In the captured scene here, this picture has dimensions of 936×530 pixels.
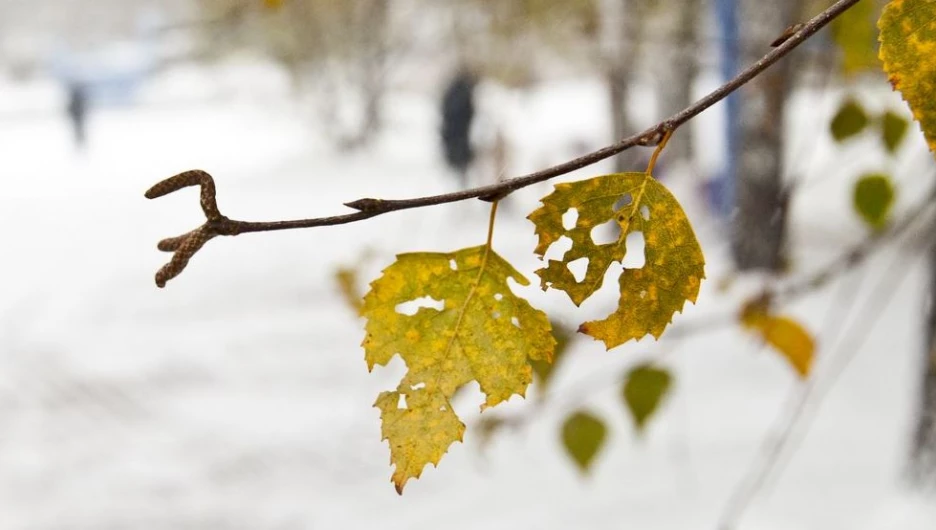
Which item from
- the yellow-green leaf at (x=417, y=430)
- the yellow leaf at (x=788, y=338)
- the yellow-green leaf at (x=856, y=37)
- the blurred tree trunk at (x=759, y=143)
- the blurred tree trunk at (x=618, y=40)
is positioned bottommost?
the yellow-green leaf at (x=417, y=430)

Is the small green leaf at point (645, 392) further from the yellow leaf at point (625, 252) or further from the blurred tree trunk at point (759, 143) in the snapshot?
the blurred tree trunk at point (759, 143)

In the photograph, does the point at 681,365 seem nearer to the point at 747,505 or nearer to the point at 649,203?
the point at 747,505

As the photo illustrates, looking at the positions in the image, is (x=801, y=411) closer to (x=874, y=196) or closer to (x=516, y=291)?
(x=516, y=291)

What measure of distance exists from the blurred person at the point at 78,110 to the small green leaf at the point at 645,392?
6.91m

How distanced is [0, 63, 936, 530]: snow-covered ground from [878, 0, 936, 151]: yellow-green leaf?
54 cm

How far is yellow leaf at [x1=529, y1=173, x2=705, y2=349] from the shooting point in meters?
0.22

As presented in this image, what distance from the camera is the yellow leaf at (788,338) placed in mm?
775

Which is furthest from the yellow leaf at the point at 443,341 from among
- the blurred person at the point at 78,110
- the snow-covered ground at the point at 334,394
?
the blurred person at the point at 78,110

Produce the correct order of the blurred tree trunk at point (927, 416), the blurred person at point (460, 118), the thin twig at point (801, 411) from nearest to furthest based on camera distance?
the blurred tree trunk at point (927, 416) < the thin twig at point (801, 411) < the blurred person at point (460, 118)

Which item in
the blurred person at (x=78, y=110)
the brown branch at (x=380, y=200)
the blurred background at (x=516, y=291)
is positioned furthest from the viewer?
the blurred person at (x=78, y=110)

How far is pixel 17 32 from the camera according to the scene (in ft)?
25.1

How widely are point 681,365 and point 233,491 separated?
1282 mm

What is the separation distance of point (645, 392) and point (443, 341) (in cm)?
56

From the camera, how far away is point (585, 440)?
2.54ft
